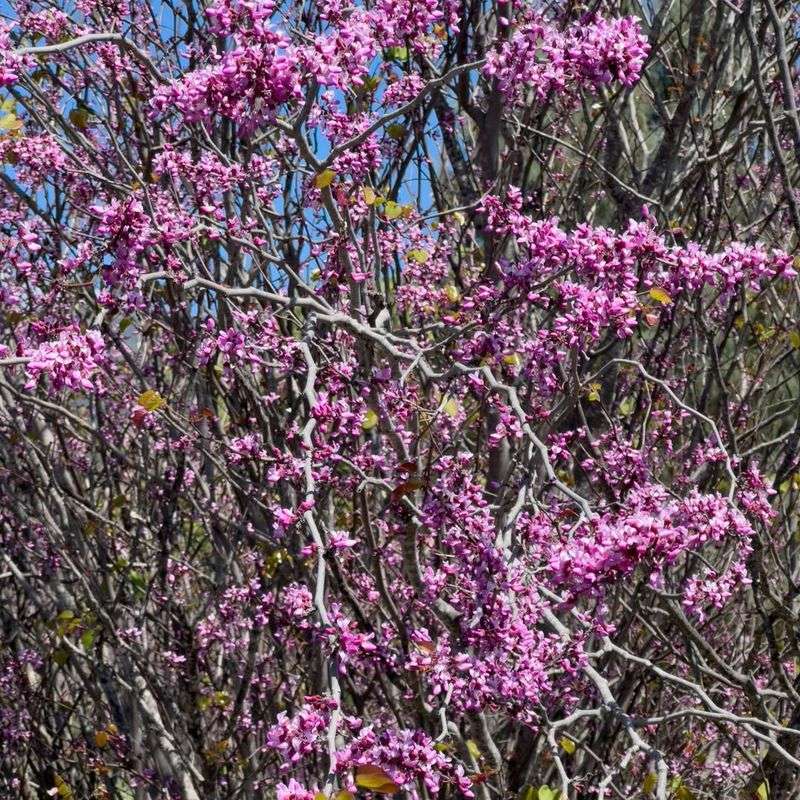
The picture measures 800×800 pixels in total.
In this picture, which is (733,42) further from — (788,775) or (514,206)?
(788,775)

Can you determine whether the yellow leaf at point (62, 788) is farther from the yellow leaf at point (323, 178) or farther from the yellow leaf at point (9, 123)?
the yellow leaf at point (323, 178)

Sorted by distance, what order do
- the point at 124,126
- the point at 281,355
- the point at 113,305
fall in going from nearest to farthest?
the point at 113,305
the point at 281,355
the point at 124,126

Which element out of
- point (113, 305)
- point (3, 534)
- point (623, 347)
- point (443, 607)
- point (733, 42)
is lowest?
point (3, 534)

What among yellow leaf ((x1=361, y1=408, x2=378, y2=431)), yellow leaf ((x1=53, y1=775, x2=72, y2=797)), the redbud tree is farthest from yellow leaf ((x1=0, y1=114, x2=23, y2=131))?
yellow leaf ((x1=53, y1=775, x2=72, y2=797))

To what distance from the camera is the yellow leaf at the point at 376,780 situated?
2500mm

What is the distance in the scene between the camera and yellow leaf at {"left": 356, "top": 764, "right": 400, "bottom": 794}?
2500 mm

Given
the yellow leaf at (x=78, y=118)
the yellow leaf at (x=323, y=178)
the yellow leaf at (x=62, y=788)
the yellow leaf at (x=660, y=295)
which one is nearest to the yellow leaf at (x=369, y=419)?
the yellow leaf at (x=323, y=178)

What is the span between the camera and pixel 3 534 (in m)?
6.38

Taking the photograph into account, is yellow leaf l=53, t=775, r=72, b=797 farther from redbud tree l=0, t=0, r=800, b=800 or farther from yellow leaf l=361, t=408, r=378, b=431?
yellow leaf l=361, t=408, r=378, b=431

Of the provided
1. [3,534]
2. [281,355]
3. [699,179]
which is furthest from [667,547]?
[3,534]

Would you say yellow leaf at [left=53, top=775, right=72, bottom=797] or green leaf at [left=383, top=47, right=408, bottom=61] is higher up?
green leaf at [left=383, top=47, right=408, bottom=61]

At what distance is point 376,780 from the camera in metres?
2.51

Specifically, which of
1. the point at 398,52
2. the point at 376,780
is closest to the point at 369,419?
the point at 376,780

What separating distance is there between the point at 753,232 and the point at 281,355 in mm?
3310
